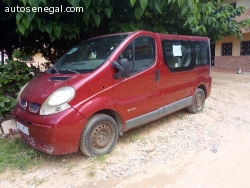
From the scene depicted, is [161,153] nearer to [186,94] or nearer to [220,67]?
[186,94]

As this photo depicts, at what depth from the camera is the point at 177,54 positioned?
12.7 feet

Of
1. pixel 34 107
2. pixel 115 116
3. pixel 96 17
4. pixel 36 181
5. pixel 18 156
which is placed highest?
pixel 96 17

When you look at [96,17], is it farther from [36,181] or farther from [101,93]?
[36,181]

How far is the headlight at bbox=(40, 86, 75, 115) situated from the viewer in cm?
244

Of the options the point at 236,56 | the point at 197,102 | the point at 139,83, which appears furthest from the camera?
the point at 236,56

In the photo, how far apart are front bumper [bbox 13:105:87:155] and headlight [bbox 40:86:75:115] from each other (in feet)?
0.21

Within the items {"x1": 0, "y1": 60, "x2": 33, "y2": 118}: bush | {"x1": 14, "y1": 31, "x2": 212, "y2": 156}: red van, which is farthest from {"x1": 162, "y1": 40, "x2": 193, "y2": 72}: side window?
{"x1": 0, "y1": 60, "x2": 33, "y2": 118}: bush

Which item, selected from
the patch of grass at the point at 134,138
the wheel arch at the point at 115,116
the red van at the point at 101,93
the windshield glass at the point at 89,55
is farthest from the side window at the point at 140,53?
the patch of grass at the point at 134,138

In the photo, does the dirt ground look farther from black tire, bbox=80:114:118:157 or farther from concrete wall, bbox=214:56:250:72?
concrete wall, bbox=214:56:250:72

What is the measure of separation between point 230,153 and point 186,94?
5.22ft

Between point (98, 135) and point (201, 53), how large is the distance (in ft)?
10.4

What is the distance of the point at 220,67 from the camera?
54.6ft

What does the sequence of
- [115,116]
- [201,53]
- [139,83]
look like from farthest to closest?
1. [201,53]
2. [139,83]
3. [115,116]

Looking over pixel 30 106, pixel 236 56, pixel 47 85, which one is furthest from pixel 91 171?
pixel 236 56
